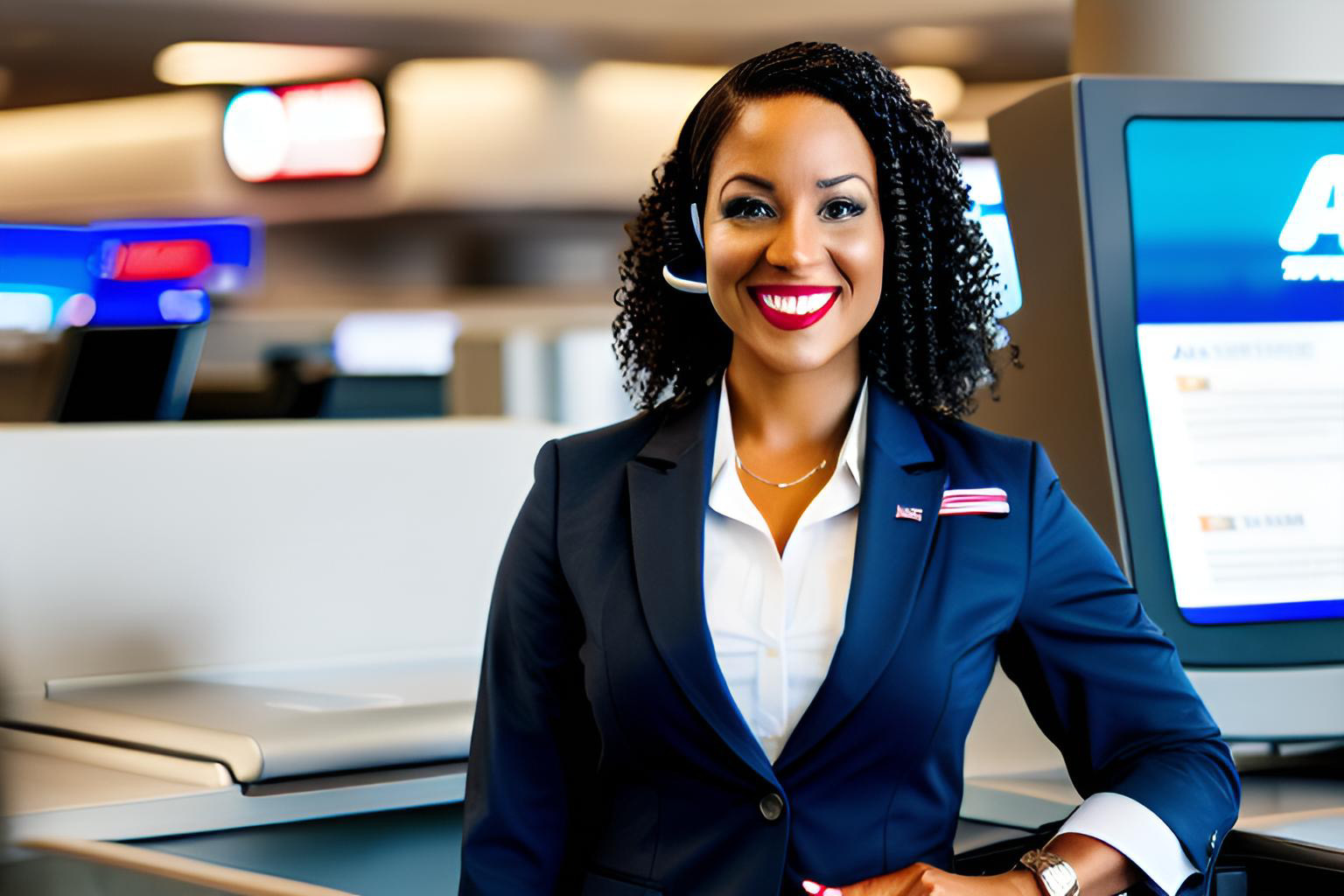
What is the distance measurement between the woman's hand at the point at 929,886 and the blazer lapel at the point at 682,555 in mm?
93

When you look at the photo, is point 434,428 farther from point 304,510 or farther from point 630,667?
point 630,667

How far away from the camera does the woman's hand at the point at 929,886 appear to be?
3.42ft

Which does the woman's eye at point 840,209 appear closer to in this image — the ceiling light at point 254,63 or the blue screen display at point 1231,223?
the blue screen display at point 1231,223

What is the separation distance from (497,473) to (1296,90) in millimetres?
1105

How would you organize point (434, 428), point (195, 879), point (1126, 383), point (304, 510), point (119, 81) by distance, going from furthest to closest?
1. point (119, 81)
2. point (434, 428)
3. point (304, 510)
4. point (1126, 383)
5. point (195, 879)

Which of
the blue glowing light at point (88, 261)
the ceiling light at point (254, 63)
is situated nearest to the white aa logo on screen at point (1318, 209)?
the blue glowing light at point (88, 261)

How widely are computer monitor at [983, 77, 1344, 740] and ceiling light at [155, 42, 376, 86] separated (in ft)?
22.8

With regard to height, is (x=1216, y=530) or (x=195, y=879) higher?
(x=1216, y=530)

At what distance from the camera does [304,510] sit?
6.37 feet

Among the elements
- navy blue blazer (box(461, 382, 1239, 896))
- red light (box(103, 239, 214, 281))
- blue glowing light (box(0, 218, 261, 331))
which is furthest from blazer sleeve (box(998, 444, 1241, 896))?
blue glowing light (box(0, 218, 261, 331))

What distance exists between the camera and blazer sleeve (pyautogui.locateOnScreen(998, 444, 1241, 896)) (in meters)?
1.14

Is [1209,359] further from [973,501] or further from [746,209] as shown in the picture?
[746,209]

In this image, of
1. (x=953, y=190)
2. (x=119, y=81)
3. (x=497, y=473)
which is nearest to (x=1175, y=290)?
(x=953, y=190)

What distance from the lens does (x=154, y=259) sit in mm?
5516
